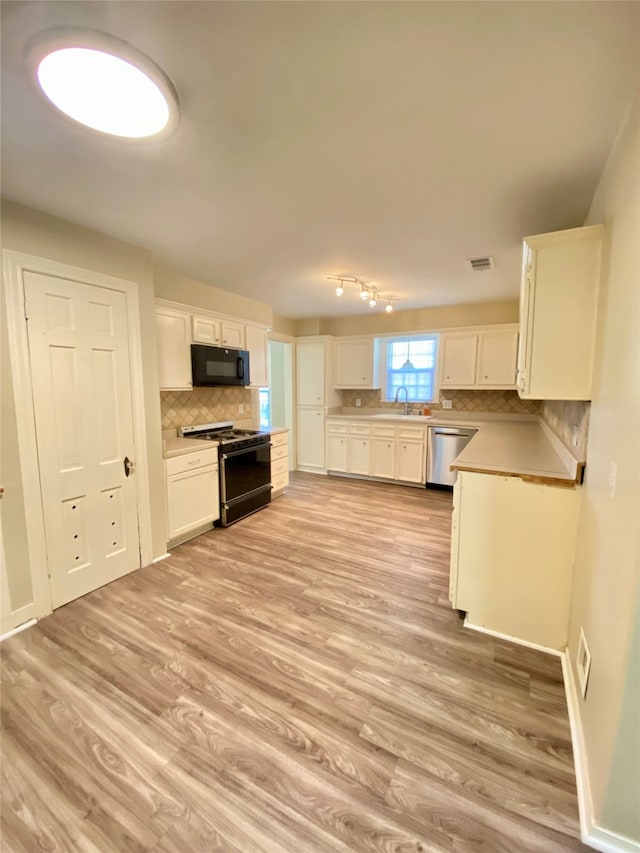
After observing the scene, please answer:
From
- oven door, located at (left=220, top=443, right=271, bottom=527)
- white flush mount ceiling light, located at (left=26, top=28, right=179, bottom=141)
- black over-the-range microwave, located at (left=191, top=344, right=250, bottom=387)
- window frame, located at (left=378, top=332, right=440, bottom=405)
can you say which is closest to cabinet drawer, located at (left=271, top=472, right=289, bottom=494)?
oven door, located at (left=220, top=443, right=271, bottom=527)

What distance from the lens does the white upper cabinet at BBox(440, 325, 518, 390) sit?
4.52 meters

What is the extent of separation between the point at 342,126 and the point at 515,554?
2.30 m

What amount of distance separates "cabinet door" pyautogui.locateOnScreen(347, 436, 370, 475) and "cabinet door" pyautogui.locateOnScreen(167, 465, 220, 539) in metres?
2.42

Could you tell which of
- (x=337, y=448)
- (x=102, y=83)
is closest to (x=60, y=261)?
(x=102, y=83)

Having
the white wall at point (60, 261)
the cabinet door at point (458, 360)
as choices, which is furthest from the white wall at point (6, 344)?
the cabinet door at point (458, 360)

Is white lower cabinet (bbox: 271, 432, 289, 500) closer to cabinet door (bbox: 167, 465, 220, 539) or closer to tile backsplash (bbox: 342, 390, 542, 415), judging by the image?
cabinet door (bbox: 167, 465, 220, 539)

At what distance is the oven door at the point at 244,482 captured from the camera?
3.57 meters

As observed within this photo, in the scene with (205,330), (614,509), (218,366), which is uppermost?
(205,330)

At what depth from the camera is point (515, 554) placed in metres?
2.00

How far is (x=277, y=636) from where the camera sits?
205 cm

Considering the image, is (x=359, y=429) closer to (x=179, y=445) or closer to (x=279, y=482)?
(x=279, y=482)

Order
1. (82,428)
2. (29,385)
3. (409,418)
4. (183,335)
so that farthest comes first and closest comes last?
(409,418) → (183,335) → (82,428) → (29,385)

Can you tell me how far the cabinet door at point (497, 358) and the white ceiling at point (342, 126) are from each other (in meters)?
2.09

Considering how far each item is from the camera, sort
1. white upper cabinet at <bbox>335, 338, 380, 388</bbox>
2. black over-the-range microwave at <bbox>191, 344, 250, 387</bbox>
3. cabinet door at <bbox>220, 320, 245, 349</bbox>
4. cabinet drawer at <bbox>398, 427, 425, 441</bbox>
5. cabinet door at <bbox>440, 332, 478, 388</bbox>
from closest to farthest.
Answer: black over-the-range microwave at <bbox>191, 344, 250, 387</bbox>, cabinet door at <bbox>220, 320, 245, 349</bbox>, cabinet door at <bbox>440, 332, 478, 388</bbox>, cabinet drawer at <bbox>398, 427, 425, 441</bbox>, white upper cabinet at <bbox>335, 338, 380, 388</bbox>
